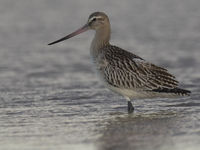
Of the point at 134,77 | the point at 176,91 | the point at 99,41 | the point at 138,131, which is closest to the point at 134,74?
the point at 134,77

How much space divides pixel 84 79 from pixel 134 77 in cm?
264

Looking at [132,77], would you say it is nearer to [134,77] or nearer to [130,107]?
[134,77]

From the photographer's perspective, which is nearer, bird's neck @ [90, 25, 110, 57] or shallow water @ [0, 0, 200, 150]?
shallow water @ [0, 0, 200, 150]

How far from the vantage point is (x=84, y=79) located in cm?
1404

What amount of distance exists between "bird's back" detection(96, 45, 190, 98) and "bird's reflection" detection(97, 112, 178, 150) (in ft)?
1.55

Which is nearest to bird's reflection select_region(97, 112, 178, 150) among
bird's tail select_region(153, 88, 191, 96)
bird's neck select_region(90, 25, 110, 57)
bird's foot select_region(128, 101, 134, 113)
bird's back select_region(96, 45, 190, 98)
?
bird's foot select_region(128, 101, 134, 113)

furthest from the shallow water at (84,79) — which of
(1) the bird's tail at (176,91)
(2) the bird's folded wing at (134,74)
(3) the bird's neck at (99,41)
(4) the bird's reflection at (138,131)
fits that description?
(3) the bird's neck at (99,41)

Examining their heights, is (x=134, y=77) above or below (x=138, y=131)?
above

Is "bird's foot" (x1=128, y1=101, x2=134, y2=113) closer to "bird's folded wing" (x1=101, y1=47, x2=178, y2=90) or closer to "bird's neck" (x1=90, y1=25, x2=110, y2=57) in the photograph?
"bird's folded wing" (x1=101, y1=47, x2=178, y2=90)

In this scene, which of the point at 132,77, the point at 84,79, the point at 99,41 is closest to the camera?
the point at 132,77

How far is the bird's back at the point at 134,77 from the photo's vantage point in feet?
37.5

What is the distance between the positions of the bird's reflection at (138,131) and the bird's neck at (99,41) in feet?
4.53

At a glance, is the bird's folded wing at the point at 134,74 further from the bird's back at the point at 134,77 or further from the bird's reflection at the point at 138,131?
the bird's reflection at the point at 138,131

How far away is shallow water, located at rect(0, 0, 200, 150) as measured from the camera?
9633 mm
